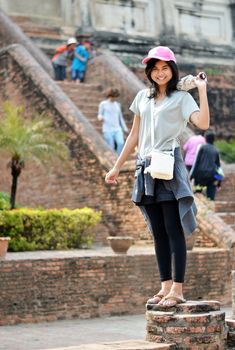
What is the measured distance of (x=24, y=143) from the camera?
50.4 ft

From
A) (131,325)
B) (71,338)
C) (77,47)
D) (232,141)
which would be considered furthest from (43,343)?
(232,141)

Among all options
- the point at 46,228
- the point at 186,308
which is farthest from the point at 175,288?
the point at 46,228

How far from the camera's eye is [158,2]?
26.8m

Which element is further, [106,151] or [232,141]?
[232,141]

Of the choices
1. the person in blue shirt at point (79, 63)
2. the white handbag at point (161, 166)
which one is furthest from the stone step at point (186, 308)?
the person in blue shirt at point (79, 63)

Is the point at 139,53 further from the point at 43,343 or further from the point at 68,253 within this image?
the point at 43,343

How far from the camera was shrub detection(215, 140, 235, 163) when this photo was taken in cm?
2174

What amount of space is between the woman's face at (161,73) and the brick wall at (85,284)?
462 cm

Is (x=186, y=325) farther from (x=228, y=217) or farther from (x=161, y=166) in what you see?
(x=228, y=217)

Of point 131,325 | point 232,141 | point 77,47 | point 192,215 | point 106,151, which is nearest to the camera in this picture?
point 192,215

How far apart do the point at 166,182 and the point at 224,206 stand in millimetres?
8850

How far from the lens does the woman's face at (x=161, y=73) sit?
8031 millimetres

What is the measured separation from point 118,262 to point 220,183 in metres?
4.82

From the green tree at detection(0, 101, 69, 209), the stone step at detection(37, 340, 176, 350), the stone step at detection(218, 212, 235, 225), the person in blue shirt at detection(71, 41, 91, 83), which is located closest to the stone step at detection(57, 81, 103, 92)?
the person in blue shirt at detection(71, 41, 91, 83)
